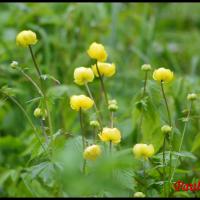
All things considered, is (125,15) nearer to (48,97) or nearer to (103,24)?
(103,24)

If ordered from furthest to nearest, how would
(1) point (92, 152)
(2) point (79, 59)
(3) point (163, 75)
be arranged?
(2) point (79, 59), (3) point (163, 75), (1) point (92, 152)

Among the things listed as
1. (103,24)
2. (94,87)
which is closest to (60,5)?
(103,24)

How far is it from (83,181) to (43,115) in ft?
1.43

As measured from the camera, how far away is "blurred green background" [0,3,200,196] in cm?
197

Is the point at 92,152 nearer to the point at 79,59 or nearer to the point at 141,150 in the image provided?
the point at 141,150

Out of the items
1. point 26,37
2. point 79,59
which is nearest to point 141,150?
point 26,37

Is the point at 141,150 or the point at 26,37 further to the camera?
Answer: the point at 26,37

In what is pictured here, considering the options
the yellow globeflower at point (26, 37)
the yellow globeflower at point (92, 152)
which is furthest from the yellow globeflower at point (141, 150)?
the yellow globeflower at point (26, 37)

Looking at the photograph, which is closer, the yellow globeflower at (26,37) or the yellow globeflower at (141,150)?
the yellow globeflower at (141,150)

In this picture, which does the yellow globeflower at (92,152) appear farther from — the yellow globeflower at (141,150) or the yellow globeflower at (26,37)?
the yellow globeflower at (26,37)

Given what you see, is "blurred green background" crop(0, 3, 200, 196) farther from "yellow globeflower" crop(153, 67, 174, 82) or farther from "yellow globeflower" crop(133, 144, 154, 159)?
"yellow globeflower" crop(133, 144, 154, 159)

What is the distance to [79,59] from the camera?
2473mm

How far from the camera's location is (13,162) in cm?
219

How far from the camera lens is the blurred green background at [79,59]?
1.97 metres
